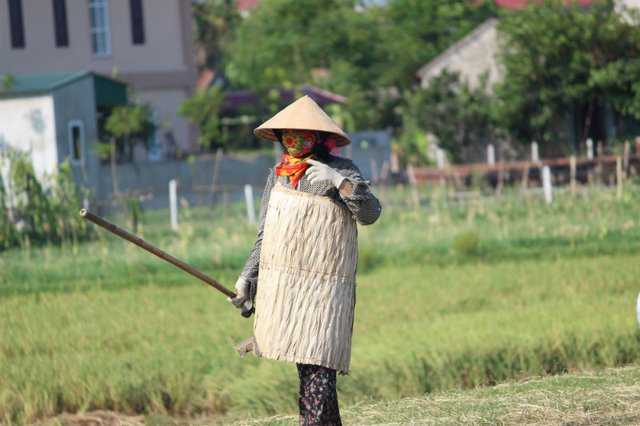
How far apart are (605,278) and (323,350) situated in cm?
620

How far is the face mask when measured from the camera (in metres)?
5.37

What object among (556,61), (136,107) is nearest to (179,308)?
(136,107)

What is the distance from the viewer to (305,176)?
211 inches

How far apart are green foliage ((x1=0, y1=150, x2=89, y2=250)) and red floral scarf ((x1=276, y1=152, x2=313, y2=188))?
31.7 ft

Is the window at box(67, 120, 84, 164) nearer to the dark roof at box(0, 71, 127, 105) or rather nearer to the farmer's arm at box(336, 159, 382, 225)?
the dark roof at box(0, 71, 127, 105)

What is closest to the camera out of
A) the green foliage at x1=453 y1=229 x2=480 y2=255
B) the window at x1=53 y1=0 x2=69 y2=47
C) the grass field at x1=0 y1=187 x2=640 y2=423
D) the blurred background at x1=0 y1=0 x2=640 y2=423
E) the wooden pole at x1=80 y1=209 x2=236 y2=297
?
the wooden pole at x1=80 y1=209 x2=236 y2=297

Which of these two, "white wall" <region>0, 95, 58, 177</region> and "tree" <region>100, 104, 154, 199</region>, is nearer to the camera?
"white wall" <region>0, 95, 58, 177</region>

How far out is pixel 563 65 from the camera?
81.0 feet

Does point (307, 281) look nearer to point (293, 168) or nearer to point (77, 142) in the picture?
point (293, 168)

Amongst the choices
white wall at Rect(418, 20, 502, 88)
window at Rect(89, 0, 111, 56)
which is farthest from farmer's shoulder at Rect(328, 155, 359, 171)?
white wall at Rect(418, 20, 502, 88)

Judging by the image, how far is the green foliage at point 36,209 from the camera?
14.8 m

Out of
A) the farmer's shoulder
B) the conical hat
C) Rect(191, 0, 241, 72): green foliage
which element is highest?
Rect(191, 0, 241, 72): green foliage

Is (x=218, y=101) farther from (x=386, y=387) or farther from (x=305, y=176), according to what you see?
(x=305, y=176)

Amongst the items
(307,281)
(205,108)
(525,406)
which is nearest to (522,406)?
(525,406)
